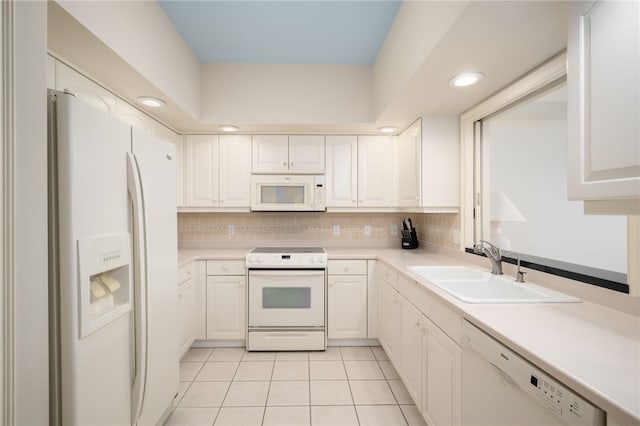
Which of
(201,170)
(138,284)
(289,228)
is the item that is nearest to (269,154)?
(201,170)

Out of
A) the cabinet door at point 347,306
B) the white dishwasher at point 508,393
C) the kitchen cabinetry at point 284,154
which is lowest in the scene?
the cabinet door at point 347,306

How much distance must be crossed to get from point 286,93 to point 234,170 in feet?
3.03

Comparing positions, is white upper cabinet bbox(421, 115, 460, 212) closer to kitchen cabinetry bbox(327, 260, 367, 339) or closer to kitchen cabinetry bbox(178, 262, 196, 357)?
kitchen cabinetry bbox(327, 260, 367, 339)

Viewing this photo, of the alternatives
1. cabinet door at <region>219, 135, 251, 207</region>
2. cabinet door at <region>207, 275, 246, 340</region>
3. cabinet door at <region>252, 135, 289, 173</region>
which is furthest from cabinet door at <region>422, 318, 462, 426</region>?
cabinet door at <region>219, 135, 251, 207</region>

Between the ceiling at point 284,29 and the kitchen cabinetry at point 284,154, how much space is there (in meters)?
0.70

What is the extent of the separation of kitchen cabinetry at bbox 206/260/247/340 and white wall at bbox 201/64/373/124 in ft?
4.55

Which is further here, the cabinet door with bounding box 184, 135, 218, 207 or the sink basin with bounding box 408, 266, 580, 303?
the cabinet door with bounding box 184, 135, 218, 207

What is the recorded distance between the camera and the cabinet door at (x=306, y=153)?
2.88 metres

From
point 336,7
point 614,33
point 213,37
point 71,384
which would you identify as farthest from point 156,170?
point 614,33

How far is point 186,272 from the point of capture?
240 centimetres

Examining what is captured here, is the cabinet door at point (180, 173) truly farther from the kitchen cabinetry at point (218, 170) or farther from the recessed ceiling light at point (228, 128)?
the recessed ceiling light at point (228, 128)

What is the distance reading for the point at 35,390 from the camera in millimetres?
716

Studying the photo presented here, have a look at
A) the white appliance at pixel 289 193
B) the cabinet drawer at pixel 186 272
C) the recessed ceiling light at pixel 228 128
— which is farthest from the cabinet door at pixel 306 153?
the cabinet drawer at pixel 186 272

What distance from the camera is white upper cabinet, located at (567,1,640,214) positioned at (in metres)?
0.78
